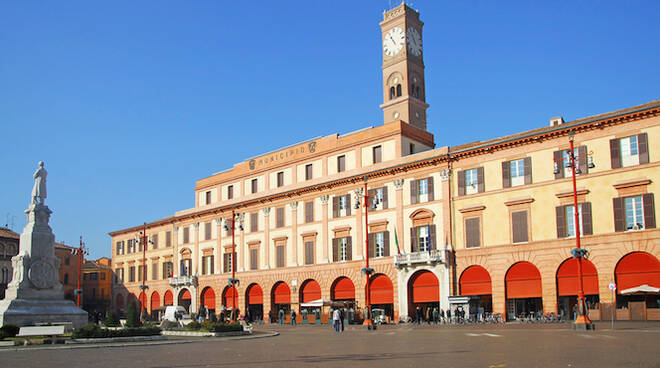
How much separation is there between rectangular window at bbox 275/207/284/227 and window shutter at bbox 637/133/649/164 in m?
33.5

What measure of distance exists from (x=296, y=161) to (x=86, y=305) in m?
50.6

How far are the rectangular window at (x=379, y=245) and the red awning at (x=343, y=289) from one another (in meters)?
3.94

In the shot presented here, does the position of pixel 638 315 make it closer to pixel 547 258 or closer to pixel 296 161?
pixel 547 258

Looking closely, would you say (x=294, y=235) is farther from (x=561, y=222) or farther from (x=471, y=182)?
(x=561, y=222)

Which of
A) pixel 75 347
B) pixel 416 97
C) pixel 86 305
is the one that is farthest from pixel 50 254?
pixel 86 305

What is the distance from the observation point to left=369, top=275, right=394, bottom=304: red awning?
53.6m

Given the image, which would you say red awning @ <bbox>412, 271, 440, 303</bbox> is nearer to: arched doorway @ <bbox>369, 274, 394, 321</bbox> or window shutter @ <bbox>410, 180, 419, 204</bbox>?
arched doorway @ <bbox>369, 274, 394, 321</bbox>

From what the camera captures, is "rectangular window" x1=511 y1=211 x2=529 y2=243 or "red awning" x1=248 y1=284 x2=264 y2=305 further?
"red awning" x1=248 y1=284 x2=264 y2=305

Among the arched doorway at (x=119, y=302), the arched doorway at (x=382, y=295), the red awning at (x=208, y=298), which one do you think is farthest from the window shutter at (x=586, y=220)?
the arched doorway at (x=119, y=302)

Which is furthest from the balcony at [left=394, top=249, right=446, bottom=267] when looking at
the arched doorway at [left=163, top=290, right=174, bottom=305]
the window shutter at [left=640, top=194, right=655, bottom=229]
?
the arched doorway at [left=163, top=290, right=174, bottom=305]

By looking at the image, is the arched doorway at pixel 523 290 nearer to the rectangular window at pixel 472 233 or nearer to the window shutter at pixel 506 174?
the rectangular window at pixel 472 233

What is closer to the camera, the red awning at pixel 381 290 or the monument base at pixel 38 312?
the monument base at pixel 38 312

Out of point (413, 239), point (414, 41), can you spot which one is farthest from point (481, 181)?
point (414, 41)

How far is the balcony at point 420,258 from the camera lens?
49.6 metres
